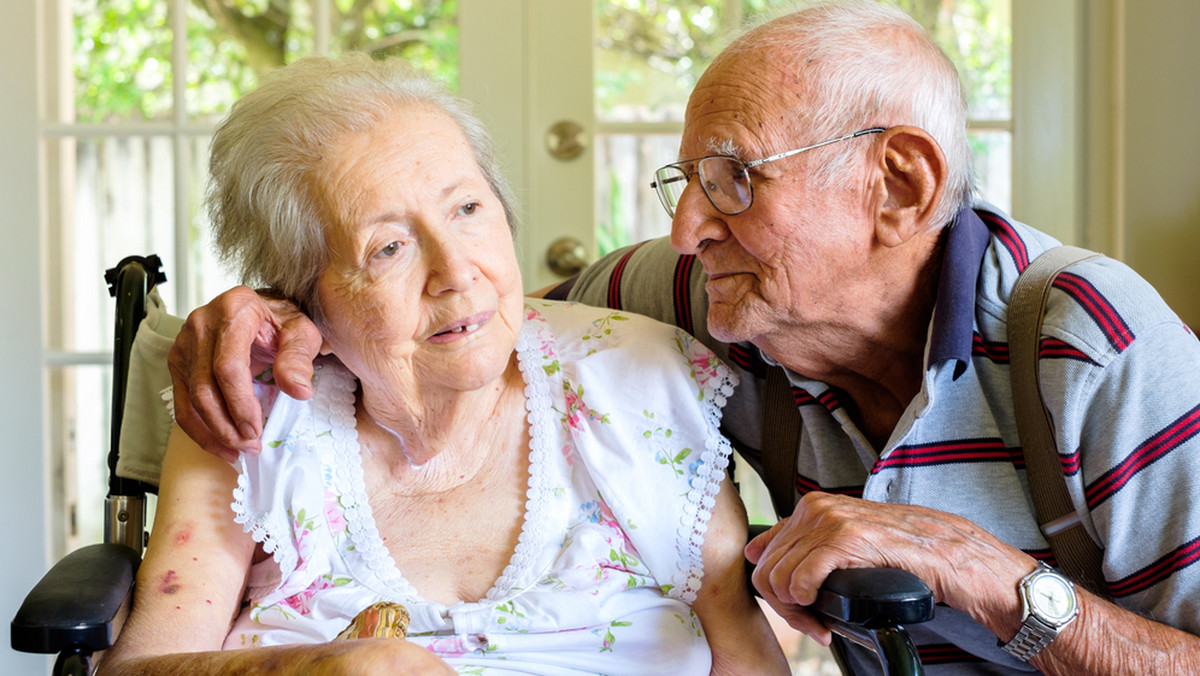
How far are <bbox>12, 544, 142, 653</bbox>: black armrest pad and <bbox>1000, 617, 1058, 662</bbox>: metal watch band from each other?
95 cm

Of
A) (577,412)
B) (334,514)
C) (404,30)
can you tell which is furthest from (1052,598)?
(404,30)

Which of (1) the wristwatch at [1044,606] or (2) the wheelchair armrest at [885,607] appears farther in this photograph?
(1) the wristwatch at [1044,606]

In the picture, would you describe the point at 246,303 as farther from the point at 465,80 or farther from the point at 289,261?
the point at 465,80

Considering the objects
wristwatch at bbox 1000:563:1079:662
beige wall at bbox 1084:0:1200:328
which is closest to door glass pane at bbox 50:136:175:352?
wristwatch at bbox 1000:563:1079:662

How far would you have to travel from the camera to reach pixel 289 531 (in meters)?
1.17

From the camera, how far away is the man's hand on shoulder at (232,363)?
1.08m

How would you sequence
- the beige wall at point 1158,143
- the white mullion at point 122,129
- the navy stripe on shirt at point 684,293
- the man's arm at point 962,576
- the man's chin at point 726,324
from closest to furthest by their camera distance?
1. the man's arm at point 962,576
2. the man's chin at point 726,324
3. the navy stripe on shirt at point 684,293
4. the beige wall at point 1158,143
5. the white mullion at point 122,129

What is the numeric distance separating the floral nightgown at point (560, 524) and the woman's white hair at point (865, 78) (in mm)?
347

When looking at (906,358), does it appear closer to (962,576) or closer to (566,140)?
(962,576)

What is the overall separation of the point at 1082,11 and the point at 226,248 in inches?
73.8

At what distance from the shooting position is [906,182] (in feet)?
4.02

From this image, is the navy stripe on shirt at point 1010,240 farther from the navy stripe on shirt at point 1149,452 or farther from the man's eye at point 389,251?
the man's eye at point 389,251

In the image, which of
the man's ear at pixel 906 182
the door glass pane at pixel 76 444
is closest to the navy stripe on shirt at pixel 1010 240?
the man's ear at pixel 906 182

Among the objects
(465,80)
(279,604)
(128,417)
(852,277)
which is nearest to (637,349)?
(852,277)
